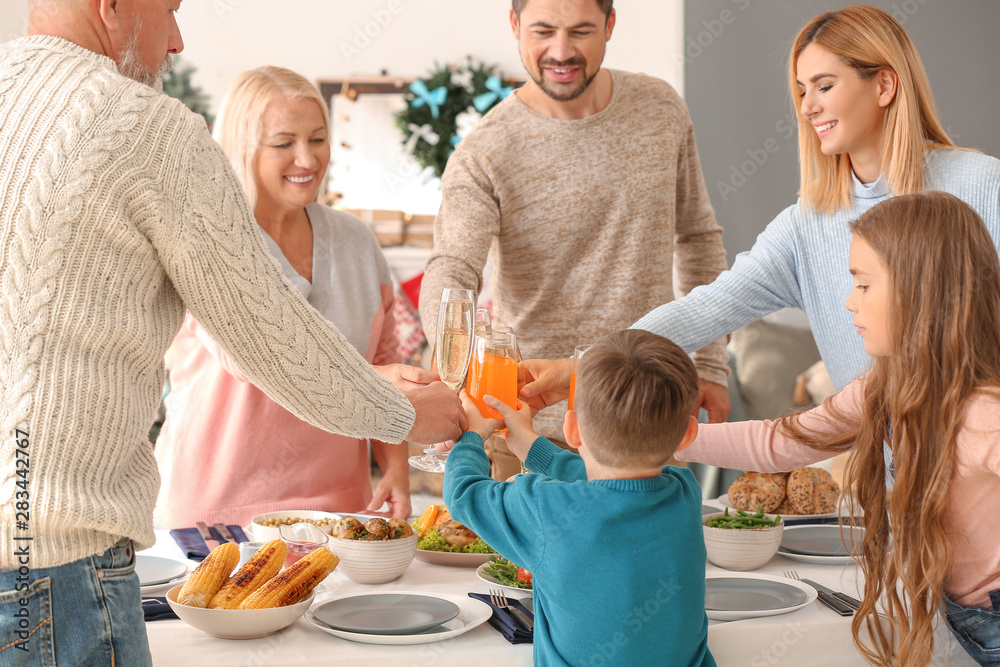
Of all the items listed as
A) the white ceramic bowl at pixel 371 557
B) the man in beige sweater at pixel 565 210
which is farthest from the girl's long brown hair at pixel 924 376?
the man in beige sweater at pixel 565 210

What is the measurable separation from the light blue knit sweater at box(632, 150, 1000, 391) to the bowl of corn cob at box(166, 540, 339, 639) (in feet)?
2.81

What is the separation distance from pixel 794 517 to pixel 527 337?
761 mm

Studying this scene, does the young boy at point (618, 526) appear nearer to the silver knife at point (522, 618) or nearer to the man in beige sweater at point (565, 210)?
the silver knife at point (522, 618)

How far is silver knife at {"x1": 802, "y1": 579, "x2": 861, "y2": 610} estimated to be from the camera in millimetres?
1390

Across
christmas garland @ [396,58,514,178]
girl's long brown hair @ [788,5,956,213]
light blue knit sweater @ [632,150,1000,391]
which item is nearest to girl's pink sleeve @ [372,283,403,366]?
light blue knit sweater @ [632,150,1000,391]

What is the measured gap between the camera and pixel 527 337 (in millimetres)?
2207

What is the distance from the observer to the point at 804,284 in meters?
1.81

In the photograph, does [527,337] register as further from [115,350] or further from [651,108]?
[115,350]

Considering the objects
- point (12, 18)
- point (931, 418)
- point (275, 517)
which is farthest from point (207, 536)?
point (12, 18)

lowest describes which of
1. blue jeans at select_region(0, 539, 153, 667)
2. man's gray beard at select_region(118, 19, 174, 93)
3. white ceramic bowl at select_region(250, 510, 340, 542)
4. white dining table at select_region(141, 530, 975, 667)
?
white dining table at select_region(141, 530, 975, 667)

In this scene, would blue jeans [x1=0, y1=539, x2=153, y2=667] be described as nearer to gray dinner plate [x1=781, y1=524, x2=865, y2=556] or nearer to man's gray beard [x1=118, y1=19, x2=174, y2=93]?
man's gray beard [x1=118, y1=19, x2=174, y2=93]

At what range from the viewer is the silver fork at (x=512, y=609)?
1271 millimetres

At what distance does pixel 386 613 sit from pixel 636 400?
49cm

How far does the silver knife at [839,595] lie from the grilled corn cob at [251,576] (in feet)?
2.86
